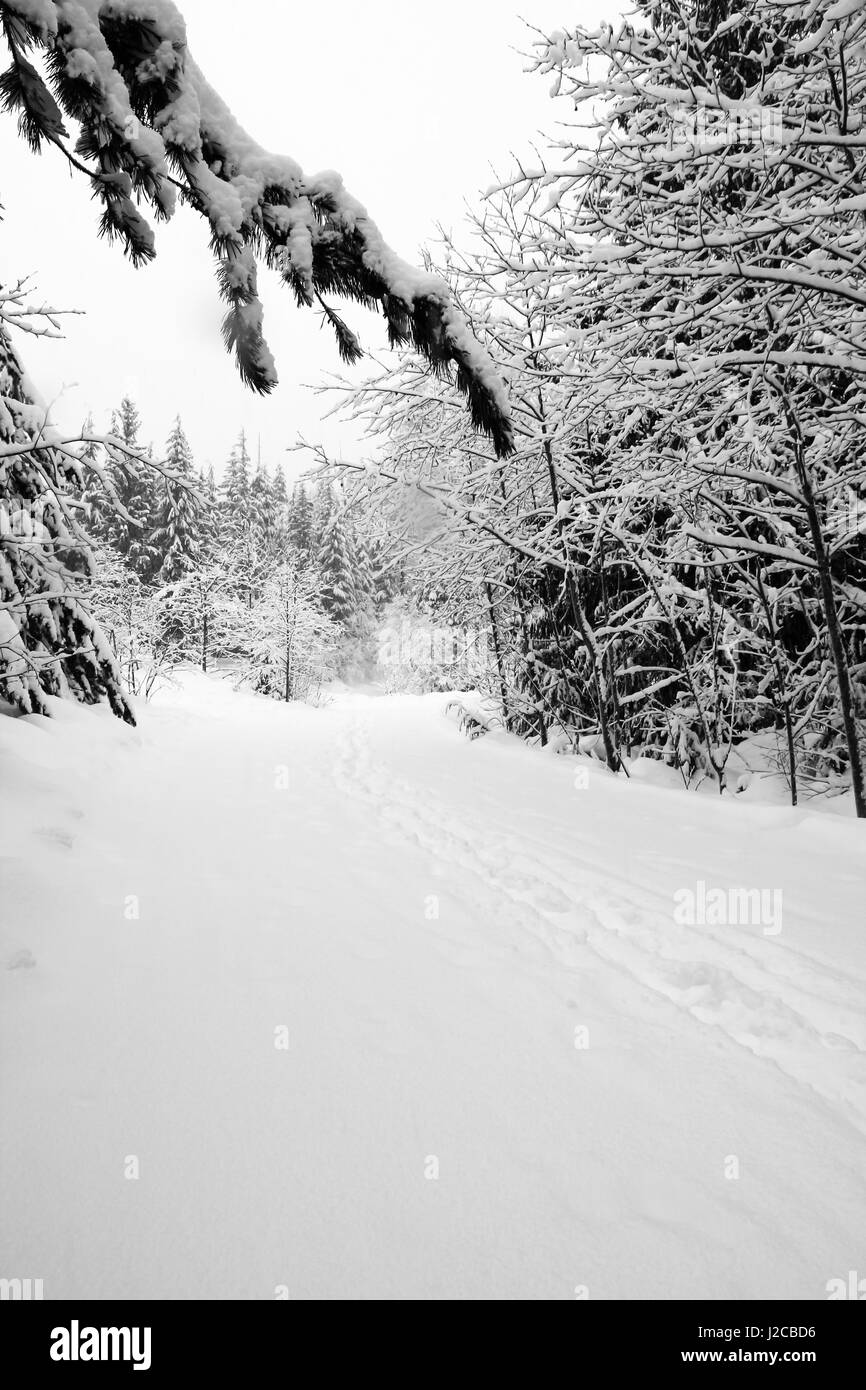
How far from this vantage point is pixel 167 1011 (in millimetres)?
2463

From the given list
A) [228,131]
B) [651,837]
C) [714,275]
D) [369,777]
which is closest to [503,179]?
[714,275]

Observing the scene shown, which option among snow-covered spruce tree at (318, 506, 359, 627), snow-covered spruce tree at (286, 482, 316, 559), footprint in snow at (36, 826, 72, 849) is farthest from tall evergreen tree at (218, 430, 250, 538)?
footprint in snow at (36, 826, 72, 849)

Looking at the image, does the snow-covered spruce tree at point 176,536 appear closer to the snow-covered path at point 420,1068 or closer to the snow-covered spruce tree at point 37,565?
the snow-covered spruce tree at point 37,565

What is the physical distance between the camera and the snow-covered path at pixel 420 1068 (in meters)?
1.49

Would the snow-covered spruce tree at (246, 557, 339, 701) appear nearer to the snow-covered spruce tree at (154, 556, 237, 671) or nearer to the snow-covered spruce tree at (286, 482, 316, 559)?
the snow-covered spruce tree at (154, 556, 237, 671)

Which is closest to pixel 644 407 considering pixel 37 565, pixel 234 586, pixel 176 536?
pixel 37 565

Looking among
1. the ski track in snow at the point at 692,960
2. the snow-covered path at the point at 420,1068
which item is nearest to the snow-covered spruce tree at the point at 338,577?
the snow-covered path at the point at 420,1068

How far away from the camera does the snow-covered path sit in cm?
149

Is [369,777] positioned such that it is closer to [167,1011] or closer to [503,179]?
[167,1011]

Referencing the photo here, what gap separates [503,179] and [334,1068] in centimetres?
662

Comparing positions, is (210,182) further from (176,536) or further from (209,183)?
(176,536)

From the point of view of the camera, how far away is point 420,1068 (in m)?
2.16

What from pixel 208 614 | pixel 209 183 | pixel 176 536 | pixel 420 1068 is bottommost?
pixel 420 1068

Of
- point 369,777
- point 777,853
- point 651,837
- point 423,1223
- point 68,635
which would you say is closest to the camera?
point 423,1223
